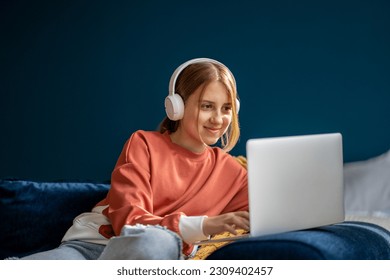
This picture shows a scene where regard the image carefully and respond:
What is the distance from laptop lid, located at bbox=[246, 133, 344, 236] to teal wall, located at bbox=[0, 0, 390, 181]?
1.08m

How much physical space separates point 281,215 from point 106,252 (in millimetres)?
379

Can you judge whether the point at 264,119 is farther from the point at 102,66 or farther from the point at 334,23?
the point at 102,66

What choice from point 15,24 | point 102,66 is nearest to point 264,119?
point 102,66

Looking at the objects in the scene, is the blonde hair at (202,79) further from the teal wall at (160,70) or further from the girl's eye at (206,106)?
the teal wall at (160,70)

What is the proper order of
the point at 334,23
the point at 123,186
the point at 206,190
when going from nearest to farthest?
the point at 123,186 < the point at 206,190 < the point at 334,23

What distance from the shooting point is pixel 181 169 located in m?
1.80

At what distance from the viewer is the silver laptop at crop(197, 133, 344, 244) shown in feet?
4.39

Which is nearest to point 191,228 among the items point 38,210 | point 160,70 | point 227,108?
point 227,108

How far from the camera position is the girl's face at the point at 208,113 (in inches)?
69.9

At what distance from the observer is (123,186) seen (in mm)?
1654

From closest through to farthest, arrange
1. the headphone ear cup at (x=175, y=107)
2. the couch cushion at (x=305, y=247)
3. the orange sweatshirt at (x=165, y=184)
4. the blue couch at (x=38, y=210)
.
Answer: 1. the couch cushion at (x=305, y=247)
2. the orange sweatshirt at (x=165, y=184)
3. the headphone ear cup at (x=175, y=107)
4. the blue couch at (x=38, y=210)

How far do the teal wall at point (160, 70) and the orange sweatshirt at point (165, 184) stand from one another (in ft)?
2.61

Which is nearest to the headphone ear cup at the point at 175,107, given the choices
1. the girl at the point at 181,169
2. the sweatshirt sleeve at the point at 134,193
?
the girl at the point at 181,169

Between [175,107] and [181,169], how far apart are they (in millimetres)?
174
